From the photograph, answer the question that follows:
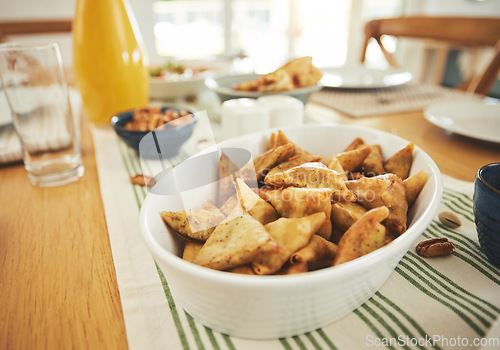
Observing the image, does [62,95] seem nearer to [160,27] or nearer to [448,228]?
[448,228]

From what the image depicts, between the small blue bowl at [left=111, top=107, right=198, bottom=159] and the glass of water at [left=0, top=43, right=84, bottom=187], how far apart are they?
0.37 ft

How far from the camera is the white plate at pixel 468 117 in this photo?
2.81ft

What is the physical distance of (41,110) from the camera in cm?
77

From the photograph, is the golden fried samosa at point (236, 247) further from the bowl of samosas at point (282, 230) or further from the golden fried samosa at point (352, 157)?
the golden fried samosa at point (352, 157)

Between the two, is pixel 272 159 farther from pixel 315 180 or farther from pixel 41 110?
pixel 41 110

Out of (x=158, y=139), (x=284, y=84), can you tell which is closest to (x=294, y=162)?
(x=158, y=139)

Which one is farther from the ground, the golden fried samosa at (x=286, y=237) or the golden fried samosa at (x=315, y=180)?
the golden fried samosa at (x=315, y=180)

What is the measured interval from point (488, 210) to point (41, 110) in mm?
838

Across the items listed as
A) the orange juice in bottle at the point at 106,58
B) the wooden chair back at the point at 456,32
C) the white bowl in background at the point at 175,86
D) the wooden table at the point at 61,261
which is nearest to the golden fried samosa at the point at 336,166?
the wooden table at the point at 61,261

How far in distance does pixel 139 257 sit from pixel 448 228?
0.46m

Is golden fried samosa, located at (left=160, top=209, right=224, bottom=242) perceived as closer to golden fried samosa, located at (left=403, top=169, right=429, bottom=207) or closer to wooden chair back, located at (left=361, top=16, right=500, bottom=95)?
golden fried samosa, located at (left=403, top=169, right=429, bottom=207)

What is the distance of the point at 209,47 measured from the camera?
362cm

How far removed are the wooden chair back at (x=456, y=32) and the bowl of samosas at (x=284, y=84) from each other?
2.63 ft

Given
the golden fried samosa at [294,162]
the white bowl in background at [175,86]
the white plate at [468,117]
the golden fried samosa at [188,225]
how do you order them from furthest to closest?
1. the white bowl in background at [175,86]
2. the white plate at [468,117]
3. the golden fried samosa at [294,162]
4. the golden fried samosa at [188,225]
